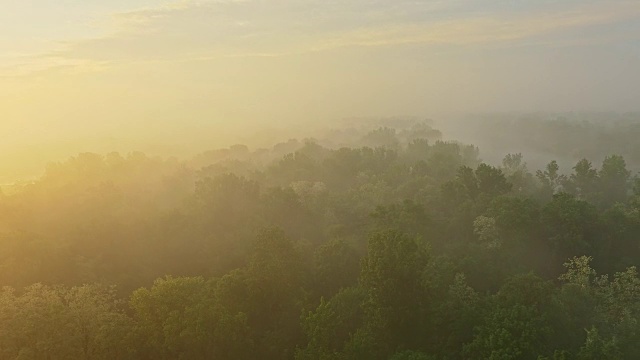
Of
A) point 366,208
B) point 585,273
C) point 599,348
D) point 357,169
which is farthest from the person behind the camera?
point 357,169

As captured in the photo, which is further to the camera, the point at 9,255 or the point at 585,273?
the point at 9,255

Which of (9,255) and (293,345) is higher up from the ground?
(9,255)

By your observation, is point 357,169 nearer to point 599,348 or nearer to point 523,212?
point 523,212

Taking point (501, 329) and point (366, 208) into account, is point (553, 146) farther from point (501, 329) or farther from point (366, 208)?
point (501, 329)

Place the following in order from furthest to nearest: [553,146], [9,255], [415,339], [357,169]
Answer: [553,146] < [357,169] < [9,255] < [415,339]

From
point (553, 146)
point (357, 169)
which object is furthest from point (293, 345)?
point (553, 146)

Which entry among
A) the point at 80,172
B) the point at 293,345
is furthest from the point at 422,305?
the point at 80,172
